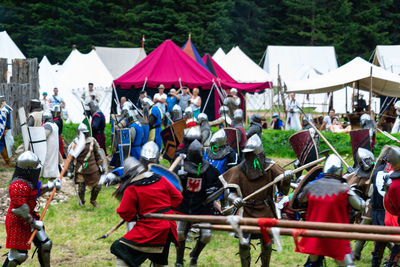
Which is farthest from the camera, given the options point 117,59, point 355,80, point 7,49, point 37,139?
point 117,59

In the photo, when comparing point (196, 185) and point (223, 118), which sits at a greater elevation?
point (223, 118)

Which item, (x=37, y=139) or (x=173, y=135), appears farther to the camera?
(x=37, y=139)

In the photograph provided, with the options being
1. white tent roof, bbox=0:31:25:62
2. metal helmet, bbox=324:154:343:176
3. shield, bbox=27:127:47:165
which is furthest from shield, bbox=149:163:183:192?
white tent roof, bbox=0:31:25:62

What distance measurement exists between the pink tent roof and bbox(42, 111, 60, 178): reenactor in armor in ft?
19.9

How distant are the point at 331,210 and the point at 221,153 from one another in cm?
281

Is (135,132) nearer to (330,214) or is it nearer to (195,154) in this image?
(195,154)

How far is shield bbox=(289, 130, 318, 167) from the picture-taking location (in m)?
7.66

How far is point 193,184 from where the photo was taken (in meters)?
6.18

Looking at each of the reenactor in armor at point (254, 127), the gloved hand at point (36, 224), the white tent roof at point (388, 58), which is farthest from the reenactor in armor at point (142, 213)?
the white tent roof at point (388, 58)

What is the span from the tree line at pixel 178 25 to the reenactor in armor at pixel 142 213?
32.5 meters

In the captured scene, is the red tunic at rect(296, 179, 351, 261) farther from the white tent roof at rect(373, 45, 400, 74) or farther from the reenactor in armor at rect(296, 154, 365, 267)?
the white tent roof at rect(373, 45, 400, 74)

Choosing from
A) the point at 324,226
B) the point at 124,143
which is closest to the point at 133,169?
the point at 324,226

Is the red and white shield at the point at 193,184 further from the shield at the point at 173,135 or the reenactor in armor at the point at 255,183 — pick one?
the shield at the point at 173,135

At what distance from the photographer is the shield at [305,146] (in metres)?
7.66
